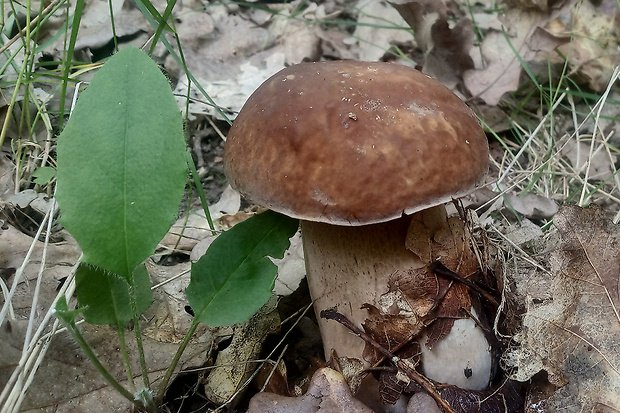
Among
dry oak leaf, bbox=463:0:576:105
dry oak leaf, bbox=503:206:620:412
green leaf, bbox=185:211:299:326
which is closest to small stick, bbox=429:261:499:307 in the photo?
dry oak leaf, bbox=503:206:620:412

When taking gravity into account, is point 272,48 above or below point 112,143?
below

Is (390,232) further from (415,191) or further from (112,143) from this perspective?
(112,143)

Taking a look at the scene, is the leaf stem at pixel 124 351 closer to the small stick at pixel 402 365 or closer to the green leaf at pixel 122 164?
the green leaf at pixel 122 164

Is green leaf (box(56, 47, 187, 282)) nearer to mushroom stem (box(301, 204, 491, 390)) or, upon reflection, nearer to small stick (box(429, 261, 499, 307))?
mushroom stem (box(301, 204, 491, 390))

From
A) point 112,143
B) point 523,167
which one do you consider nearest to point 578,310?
point 112,143

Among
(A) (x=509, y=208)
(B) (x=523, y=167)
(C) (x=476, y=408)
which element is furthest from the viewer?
(B) (x=523, y=167)

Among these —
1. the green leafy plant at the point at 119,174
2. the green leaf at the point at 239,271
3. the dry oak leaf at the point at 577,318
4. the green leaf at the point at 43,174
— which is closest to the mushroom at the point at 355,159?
the green leaf at the point at 239,271
